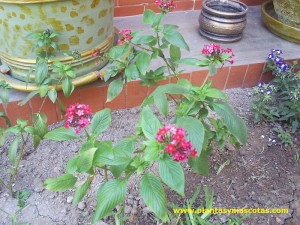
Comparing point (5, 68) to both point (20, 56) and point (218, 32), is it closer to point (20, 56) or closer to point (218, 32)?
point (20, 56)

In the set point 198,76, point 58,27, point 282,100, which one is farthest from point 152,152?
point 282,100

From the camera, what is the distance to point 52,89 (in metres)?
1.29

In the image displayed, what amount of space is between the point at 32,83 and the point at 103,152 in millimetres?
733

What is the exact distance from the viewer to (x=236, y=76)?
1.81 m

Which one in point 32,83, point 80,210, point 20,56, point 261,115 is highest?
point 20,56

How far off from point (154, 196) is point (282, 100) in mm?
1102

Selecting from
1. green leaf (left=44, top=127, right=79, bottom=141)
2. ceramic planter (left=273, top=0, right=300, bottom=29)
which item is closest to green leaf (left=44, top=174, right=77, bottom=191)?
green leaf (left=44, top=127, right=79, bottom=141)

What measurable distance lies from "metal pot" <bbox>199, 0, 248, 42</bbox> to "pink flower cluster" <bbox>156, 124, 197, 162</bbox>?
4.11 ft

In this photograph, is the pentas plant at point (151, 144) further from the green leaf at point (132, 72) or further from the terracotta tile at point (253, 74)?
the terracotta tile at point (253, 74)

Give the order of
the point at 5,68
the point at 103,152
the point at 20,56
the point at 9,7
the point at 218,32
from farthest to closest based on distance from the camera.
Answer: the point at 218,32
the point at 5,68
the point at 20,56
the point at 9,7
the point at 103,152

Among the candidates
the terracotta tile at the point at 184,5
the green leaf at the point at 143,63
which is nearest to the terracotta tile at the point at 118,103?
the green leaf at the point at 143,63

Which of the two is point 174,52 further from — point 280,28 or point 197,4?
point 197,4

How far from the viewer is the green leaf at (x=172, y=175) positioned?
2.57 ft

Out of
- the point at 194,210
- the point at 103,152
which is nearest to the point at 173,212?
the point at 194,210
